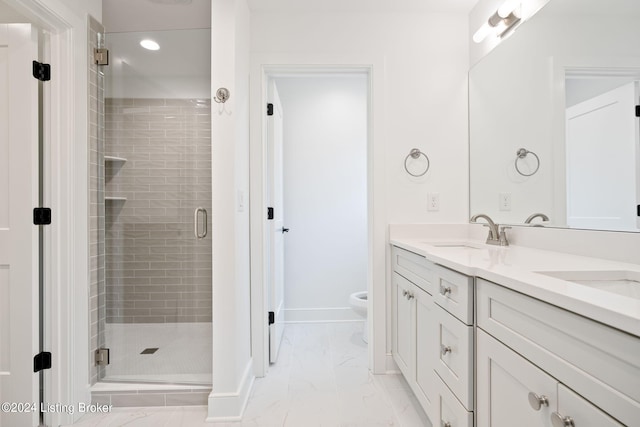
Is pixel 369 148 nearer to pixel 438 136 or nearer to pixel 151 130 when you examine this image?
A: pixel 438 136

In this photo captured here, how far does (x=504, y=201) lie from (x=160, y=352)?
2227 millimetres

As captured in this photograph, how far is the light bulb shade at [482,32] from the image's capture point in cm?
195

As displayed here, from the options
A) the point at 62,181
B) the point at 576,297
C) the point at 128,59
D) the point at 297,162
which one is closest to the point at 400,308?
the point at 576,297

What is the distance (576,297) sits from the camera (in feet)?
2.24

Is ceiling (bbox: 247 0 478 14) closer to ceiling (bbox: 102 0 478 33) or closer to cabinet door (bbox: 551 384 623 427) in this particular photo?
ceiling (bbox: 102 0 478 33)

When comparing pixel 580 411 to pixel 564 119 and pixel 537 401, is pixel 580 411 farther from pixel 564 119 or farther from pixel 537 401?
pixel 564 119

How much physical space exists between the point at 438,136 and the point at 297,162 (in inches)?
55.0

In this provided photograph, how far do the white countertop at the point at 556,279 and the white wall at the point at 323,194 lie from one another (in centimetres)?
149

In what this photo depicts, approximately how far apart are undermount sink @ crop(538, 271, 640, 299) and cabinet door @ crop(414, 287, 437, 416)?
1.77 feet

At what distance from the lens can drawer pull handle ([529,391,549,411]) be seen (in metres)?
0.78

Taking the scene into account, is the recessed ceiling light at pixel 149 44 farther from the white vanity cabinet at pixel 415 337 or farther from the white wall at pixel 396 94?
the white vanity cabinet at pixel 415 337

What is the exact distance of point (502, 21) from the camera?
72.5 inches

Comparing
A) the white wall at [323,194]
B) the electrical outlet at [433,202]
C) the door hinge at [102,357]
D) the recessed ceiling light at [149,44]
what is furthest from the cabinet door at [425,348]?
the recessed ceiling light at [149,44]

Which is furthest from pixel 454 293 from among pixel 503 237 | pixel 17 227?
pixel 17 227
